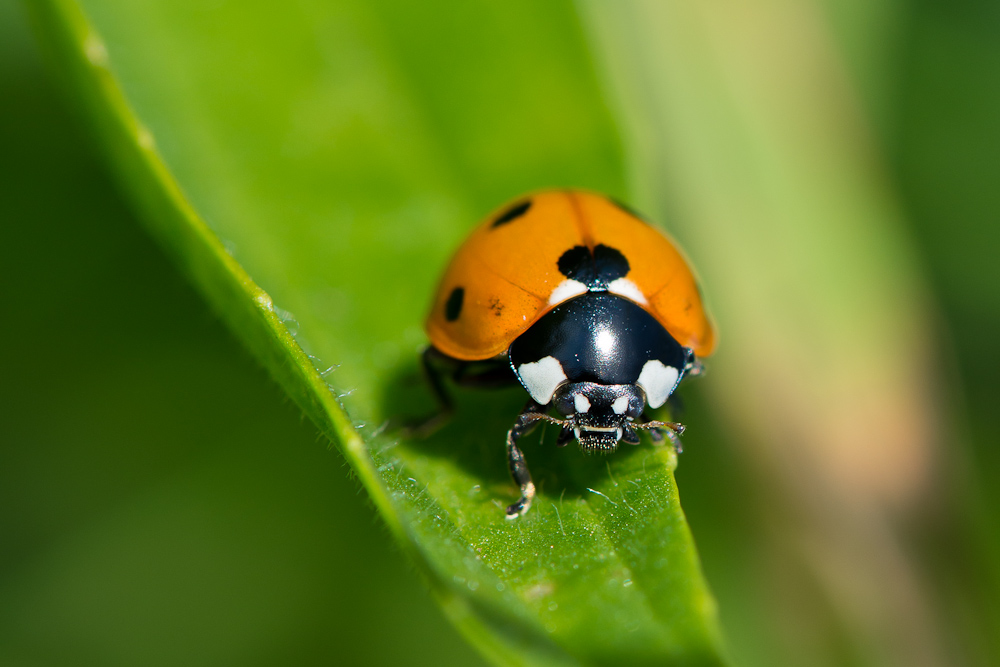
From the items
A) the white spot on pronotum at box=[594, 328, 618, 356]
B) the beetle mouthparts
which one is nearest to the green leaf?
the beetle mouthparts

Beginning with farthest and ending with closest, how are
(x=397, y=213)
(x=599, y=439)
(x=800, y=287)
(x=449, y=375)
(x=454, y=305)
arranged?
(x=800, y=287)
(x=397, y=213)
(x=449, y=375)
(x=454, y=305)
(x=599, y=439)

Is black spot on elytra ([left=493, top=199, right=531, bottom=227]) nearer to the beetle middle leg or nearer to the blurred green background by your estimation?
the beetle middle leg

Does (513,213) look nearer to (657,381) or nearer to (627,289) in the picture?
(627,289)

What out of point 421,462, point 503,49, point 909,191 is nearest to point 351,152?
point 503,49

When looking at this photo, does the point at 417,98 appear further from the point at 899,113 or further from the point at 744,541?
the point at 899,113

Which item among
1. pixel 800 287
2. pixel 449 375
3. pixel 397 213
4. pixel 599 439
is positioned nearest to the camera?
pixel 599 439

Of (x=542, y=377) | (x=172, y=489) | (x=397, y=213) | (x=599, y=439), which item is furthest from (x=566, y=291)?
(x=172, y=489)

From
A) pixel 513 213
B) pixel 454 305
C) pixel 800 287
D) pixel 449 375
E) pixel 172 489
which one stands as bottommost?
pixel 800 287
